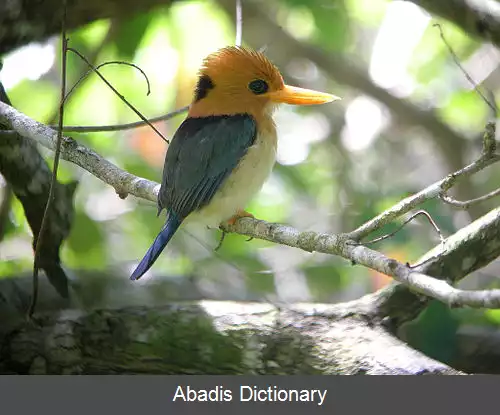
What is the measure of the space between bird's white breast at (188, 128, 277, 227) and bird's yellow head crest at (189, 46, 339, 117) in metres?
0.15

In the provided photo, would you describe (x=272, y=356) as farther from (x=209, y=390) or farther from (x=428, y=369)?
(x=428, y=369)

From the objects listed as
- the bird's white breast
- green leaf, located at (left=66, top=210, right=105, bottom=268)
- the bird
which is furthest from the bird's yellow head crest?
green leaf, located at (left=66, top=210, right=105, bottom=268)

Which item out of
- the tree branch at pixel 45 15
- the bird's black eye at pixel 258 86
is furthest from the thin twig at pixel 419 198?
the tree branch at pixel 45 15

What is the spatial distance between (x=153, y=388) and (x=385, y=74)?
169 cm

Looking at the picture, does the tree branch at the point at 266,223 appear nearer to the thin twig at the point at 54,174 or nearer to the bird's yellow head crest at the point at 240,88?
the thin twig at the point at 54,174

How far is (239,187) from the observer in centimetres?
185

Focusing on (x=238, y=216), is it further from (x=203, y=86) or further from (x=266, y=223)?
(x=203, y=86)

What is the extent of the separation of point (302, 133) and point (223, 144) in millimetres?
1049

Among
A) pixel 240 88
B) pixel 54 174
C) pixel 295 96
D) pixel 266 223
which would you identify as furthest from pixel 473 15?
pixel 54 174

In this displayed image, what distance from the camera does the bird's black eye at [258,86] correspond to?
1996mm

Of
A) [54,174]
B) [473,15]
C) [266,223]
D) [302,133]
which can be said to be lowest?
[266,223]

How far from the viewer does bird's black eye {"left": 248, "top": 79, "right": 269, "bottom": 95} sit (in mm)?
1996

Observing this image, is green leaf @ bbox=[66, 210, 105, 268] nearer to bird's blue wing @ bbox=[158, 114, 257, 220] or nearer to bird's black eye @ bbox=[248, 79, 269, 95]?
bird's blue wing @ bbox=[158, 114, 257, 220]

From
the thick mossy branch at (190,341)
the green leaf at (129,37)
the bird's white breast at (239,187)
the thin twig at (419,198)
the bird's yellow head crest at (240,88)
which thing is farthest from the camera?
the green leaf at (129,37)
